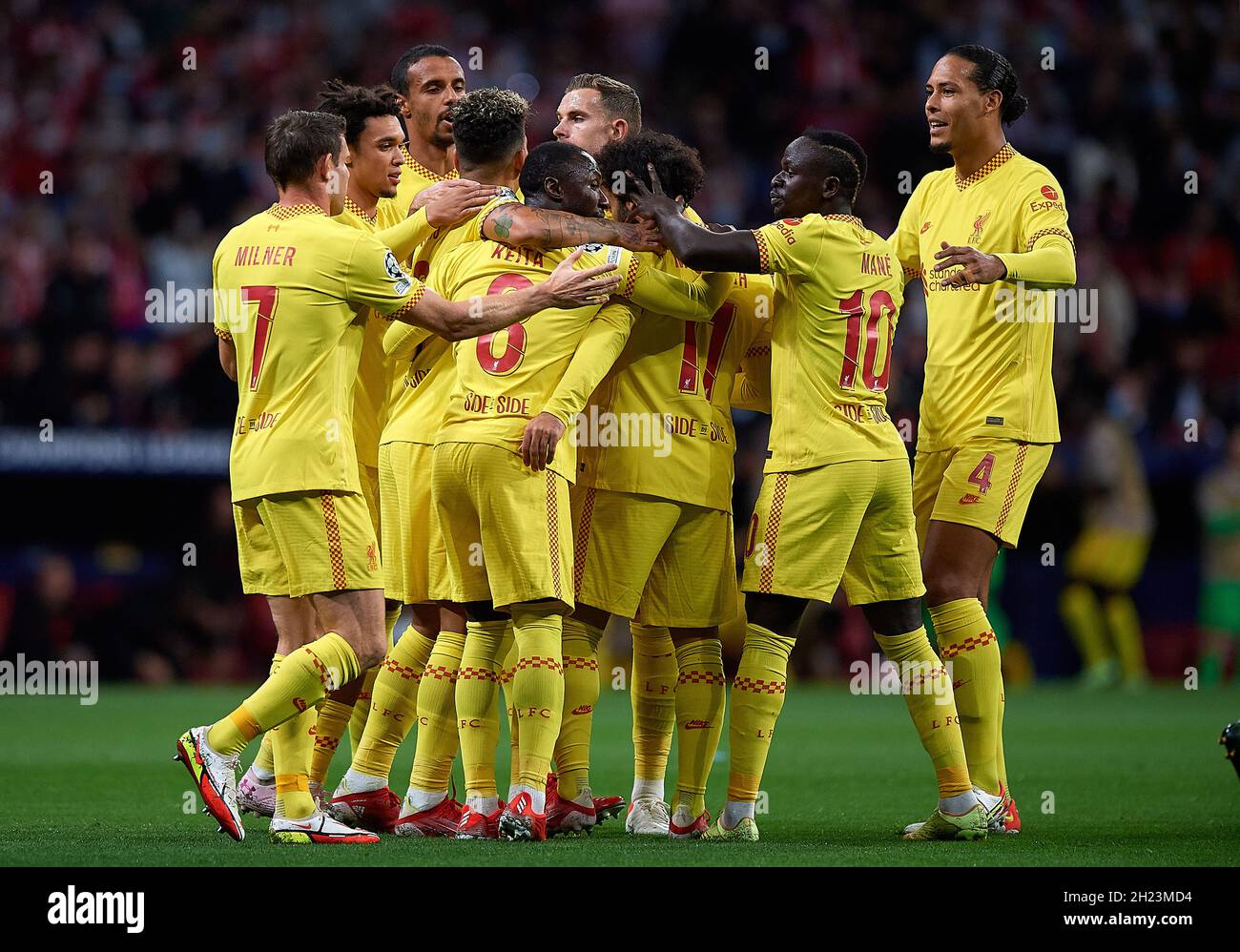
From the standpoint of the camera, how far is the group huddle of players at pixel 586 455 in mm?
5859

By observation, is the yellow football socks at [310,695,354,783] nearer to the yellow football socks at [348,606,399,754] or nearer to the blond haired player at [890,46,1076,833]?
the yellow football socks at [348,606,399,754]

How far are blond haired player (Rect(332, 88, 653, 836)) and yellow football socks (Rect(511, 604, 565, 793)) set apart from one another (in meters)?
0.55

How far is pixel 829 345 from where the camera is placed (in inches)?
244

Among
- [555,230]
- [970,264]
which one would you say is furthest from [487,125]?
[970,264]

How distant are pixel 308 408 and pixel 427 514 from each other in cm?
80

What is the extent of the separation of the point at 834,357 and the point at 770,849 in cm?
174

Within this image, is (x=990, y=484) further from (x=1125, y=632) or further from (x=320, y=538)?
(x=1125, y=632)

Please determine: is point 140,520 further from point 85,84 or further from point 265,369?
point 265,369

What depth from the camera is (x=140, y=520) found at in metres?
14.0

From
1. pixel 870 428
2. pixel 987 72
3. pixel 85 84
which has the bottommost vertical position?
pixel 870 428

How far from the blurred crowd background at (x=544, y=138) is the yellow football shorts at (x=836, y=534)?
24.9 feet

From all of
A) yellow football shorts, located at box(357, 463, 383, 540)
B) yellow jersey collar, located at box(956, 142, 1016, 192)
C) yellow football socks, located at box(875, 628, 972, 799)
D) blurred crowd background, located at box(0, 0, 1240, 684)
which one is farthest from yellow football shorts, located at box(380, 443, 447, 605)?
blurred crowd background, located at box(0, 0, 1240, 684)

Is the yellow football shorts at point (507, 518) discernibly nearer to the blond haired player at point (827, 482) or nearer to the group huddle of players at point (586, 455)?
the group huddle of players at point (586, 455)

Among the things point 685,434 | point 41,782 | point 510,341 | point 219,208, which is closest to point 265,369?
point 510,341
